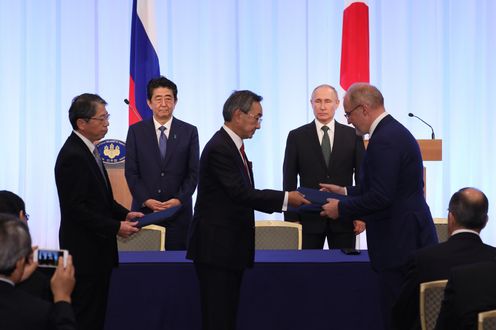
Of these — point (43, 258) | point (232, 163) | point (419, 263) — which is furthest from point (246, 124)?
point (43, 258)

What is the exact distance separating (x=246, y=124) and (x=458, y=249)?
1.23m

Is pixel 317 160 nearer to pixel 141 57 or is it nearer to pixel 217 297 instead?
pixel 217 297

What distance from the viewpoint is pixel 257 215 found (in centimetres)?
878

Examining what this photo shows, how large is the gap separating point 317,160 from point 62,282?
336 centimetres

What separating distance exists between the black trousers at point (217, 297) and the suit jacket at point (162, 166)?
5.33 feet

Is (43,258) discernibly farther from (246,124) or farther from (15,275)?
(246,124)

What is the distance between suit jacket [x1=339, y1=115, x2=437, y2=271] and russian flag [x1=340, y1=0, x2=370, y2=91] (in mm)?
3897

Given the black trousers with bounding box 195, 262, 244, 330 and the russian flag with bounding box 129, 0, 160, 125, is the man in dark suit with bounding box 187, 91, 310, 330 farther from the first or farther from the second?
the russian flag with bounding box 129, 0, 160, 125

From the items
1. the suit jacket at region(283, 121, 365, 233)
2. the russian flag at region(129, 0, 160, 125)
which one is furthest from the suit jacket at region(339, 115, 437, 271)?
the russian flag at region(129, 0, 160, 125)

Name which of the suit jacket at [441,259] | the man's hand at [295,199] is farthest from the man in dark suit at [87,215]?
the suit jacket at [441,259]

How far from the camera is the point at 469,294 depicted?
234 cm

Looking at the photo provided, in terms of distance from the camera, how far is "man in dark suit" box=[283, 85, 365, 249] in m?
5.41

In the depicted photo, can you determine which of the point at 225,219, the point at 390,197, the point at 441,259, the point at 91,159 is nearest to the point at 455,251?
the point at 441,259

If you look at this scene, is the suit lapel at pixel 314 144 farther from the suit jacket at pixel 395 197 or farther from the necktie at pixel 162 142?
the suit jacket at pixel 395 197
